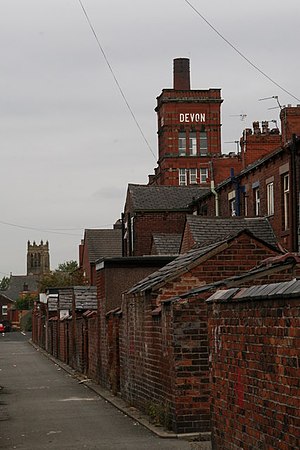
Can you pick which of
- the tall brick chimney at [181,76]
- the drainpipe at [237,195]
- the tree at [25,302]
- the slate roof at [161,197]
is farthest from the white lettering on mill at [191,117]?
the tree at [25,302]

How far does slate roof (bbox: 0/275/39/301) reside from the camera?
177225 mm

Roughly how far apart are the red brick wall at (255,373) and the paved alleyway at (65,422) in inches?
111

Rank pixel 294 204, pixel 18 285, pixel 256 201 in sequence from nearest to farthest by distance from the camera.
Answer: pixel 294 204 < pixel 256 201 < pixel 18 285

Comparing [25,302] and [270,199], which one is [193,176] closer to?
[270,199]

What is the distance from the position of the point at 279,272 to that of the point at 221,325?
12.8 feet

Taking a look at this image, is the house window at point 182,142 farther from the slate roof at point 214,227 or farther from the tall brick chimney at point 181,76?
the slate roof at point 214,227

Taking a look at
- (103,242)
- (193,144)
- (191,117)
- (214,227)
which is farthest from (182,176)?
(214,227)

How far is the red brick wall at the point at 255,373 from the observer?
325 inches

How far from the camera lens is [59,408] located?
20641 millimetres

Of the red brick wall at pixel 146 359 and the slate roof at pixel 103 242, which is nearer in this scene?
the red brick wall at pixel 146 359

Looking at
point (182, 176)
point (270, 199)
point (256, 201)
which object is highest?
point (182, 176)

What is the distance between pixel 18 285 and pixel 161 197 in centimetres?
13108

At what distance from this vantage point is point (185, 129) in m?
79.2

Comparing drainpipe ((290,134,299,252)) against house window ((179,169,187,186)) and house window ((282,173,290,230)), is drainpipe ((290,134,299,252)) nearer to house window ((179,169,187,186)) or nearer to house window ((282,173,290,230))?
house window ((282,173,290,230))
